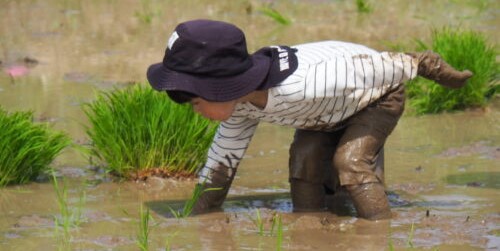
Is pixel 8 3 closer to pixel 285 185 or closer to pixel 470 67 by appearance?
pixel 470 67

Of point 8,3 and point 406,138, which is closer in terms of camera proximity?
point 406,138

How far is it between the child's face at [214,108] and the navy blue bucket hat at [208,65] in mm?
71

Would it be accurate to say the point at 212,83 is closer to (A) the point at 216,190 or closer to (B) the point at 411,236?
(A) the point at 216,190

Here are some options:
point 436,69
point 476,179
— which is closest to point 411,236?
point 436,69

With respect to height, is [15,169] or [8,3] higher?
→ [8,3]

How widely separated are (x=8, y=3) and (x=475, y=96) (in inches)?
255

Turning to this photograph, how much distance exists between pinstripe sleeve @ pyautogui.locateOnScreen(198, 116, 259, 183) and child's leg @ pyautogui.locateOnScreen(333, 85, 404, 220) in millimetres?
407

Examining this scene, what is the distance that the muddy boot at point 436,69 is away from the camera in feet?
16.1

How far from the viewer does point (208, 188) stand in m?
5.11

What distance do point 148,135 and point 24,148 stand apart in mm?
590

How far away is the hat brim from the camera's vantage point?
14.6ft

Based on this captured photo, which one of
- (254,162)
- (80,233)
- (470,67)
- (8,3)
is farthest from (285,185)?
(8,3)

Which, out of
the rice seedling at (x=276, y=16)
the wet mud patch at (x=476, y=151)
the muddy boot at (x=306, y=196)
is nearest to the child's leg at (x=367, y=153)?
the muddy boot at (x=306, y=196)

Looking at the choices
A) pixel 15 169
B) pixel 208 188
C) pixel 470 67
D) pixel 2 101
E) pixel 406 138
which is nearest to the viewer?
pixel 208 188
